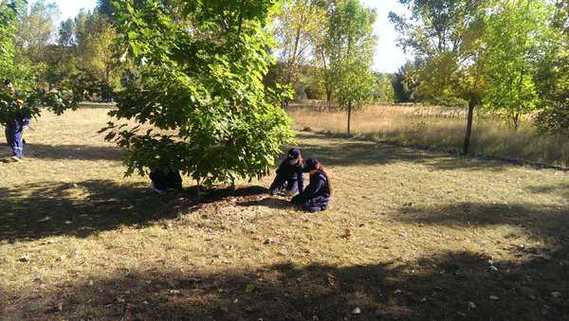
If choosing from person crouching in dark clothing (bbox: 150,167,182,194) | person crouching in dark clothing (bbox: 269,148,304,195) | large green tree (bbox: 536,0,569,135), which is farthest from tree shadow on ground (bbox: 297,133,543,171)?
person crouching in dark clothing (bbox: 150,167,182,194)

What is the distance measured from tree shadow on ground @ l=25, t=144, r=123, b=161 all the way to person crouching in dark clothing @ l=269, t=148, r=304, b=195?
6352 mm

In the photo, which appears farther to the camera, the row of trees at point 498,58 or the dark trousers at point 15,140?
the row of trees at point 498,58

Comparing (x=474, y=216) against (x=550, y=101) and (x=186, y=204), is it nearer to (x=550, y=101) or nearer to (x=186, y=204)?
(x=550, y=101)

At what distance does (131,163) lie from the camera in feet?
24.7

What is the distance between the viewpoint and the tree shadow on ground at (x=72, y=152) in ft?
43.8

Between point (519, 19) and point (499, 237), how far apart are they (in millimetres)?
10641

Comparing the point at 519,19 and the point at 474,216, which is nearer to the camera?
the point at 474,216

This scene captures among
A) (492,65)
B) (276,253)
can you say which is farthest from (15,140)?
(492,65)

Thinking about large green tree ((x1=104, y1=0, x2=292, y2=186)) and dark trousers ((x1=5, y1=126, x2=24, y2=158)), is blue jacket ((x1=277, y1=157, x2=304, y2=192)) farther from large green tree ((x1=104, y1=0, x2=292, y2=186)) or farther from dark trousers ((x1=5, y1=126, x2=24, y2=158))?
dark trousers ((x1=5, y1=126, x2=24, y2=158))

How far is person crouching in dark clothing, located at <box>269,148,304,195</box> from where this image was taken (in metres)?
9.05

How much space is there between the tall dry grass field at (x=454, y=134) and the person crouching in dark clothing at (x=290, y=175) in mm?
7097

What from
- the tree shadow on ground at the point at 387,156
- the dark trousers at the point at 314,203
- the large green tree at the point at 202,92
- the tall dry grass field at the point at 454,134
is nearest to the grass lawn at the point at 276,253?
the dark trousers at the point at 314,203

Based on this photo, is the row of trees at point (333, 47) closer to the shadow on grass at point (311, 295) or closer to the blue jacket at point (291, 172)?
the blue jacket at point (291, 172)

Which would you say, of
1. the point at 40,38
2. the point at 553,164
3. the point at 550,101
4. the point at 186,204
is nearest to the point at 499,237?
the point at 550,101
